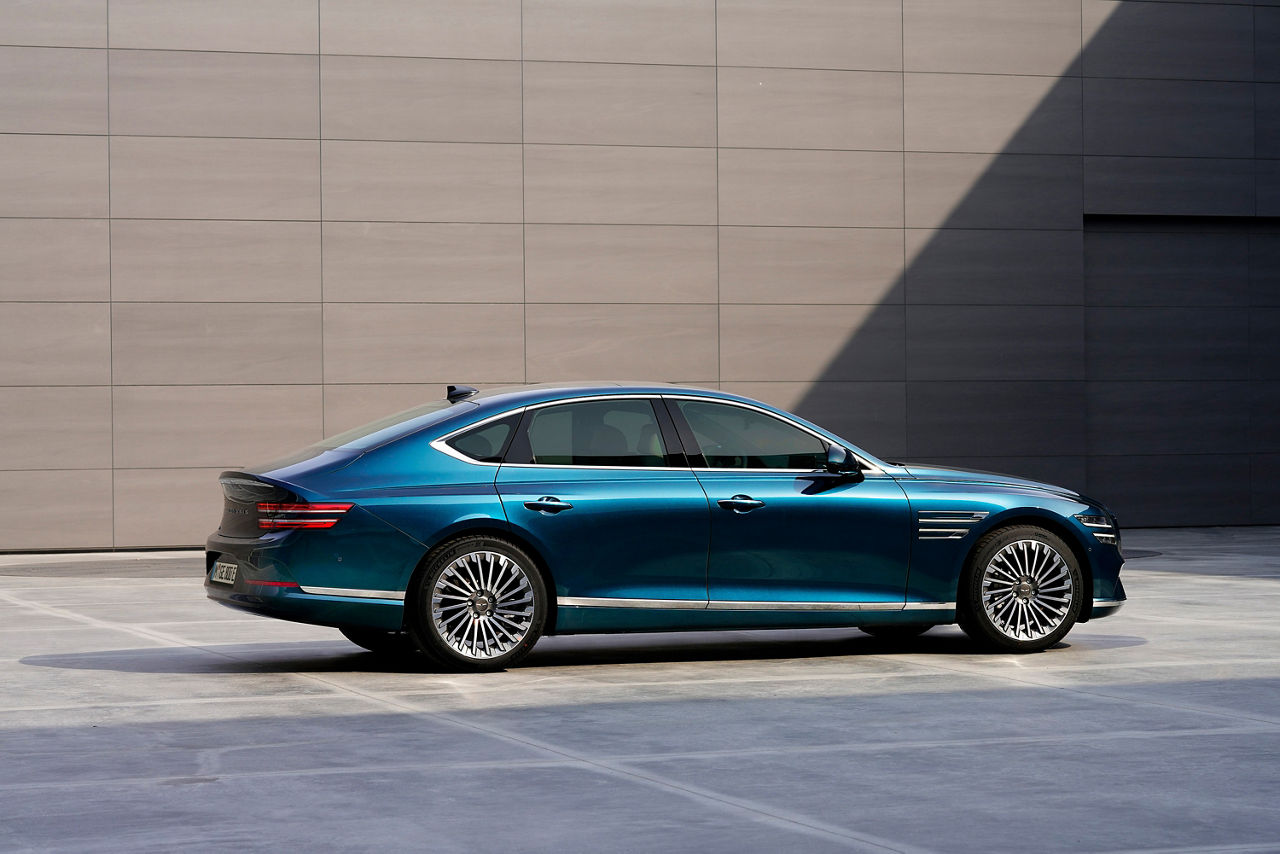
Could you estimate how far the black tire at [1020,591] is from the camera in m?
10.1

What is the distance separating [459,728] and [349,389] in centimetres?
1410

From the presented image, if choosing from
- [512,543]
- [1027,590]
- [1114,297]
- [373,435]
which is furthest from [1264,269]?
[373,435]

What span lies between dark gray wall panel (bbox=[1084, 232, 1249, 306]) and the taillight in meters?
16.1

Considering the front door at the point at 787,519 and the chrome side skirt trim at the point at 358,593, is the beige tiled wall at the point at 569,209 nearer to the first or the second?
the front door at the point at 787,519

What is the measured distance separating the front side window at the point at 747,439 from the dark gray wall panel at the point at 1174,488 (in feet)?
46.4

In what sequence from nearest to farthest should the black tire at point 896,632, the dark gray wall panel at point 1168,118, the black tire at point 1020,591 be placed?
1. the black tire at point 1020,591
2. the black tire at point 896,632
3. the dark gray wall panel at point 1168,118

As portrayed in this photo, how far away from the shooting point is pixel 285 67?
832 inches

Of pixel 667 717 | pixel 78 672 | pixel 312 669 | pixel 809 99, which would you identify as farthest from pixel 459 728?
pixel 809 99

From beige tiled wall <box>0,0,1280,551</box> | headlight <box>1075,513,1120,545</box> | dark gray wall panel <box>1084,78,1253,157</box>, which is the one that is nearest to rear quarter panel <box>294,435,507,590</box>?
headlight <box>1075,513,1120,545</box>

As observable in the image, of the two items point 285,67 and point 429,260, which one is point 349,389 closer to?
point 429,260

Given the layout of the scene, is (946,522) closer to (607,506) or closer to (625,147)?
(607,506)

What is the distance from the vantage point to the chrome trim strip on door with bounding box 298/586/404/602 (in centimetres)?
902

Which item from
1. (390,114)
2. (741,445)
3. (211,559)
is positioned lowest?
(211,559)

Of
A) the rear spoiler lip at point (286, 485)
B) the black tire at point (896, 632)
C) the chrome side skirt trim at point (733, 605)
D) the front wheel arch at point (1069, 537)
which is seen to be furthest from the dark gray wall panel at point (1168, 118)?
the rear spoiler lip at point (286, 485)
